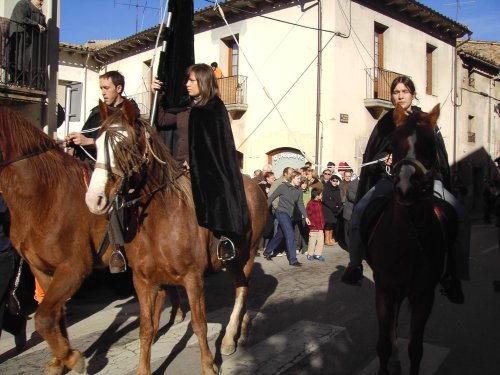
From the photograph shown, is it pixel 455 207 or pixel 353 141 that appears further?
pixel 353 141

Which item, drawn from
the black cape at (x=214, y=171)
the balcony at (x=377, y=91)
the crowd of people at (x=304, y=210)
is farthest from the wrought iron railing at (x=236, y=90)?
the black cape at (x=214, y=171)

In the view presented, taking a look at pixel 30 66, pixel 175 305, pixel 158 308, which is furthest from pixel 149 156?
pixel 30 66

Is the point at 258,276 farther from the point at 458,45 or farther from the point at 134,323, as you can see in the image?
the point at 458,45

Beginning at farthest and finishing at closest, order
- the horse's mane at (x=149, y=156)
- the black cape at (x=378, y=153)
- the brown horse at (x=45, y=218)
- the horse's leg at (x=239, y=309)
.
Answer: the horse's leg at (x=239, y=309) < the black cape at (x=378, y=153) < the brown horse at (x=45, y=218) < the horse's mane at (x=149, y=156)

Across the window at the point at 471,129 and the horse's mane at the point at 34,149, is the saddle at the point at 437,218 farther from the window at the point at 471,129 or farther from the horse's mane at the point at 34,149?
the window at the point at 471,129

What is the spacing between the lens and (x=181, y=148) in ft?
15.8

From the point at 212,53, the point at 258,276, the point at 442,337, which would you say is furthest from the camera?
the point at 212,53

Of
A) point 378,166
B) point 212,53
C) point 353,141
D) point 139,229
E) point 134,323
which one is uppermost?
point 212,53

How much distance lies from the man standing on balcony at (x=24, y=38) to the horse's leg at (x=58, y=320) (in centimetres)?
481

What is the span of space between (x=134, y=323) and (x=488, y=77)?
2667 centimetres

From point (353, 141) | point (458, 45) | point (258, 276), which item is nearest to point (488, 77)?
point (458, 45)

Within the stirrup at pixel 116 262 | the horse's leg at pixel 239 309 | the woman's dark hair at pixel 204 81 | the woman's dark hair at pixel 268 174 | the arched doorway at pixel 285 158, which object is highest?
the arched doorway at pixel 285 158

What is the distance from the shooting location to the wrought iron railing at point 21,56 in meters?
7.58

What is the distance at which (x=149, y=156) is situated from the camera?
390cm
